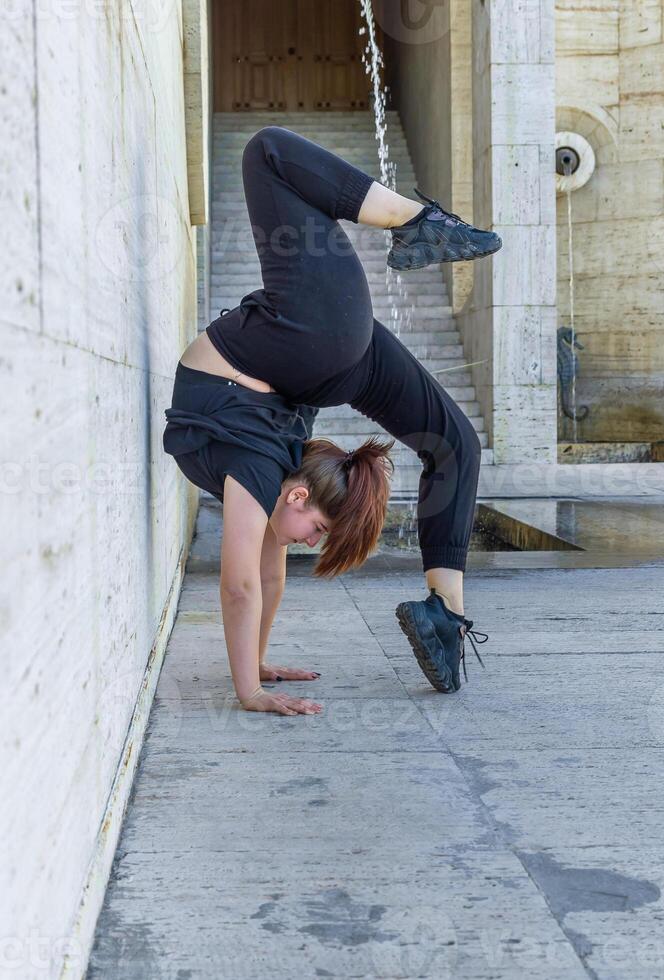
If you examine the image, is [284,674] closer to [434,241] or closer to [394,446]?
[434,241]

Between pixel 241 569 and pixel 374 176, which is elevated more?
pixel 374 176

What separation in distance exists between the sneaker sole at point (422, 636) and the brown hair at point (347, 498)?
204 millimetres

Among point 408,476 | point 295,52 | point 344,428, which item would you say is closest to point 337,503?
point 408,476

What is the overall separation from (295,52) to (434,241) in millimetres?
18944

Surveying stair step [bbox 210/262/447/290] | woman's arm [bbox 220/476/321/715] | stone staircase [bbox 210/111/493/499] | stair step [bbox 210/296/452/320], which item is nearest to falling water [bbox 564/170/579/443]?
stone staircase [bbox 210/111/493/499]

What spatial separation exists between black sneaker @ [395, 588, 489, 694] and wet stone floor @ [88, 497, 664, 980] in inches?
2.6

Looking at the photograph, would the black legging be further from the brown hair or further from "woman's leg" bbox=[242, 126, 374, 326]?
the brown hair

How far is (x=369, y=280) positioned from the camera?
1225 centimetres

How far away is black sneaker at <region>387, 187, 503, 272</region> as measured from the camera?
2.51 metres

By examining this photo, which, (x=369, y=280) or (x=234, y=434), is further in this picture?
(x=369, y=280)

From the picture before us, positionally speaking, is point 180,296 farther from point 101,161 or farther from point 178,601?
point 101,161

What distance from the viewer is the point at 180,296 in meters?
5.02

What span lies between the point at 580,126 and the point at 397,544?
911cm

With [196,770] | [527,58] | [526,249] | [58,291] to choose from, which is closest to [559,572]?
[196,770]
